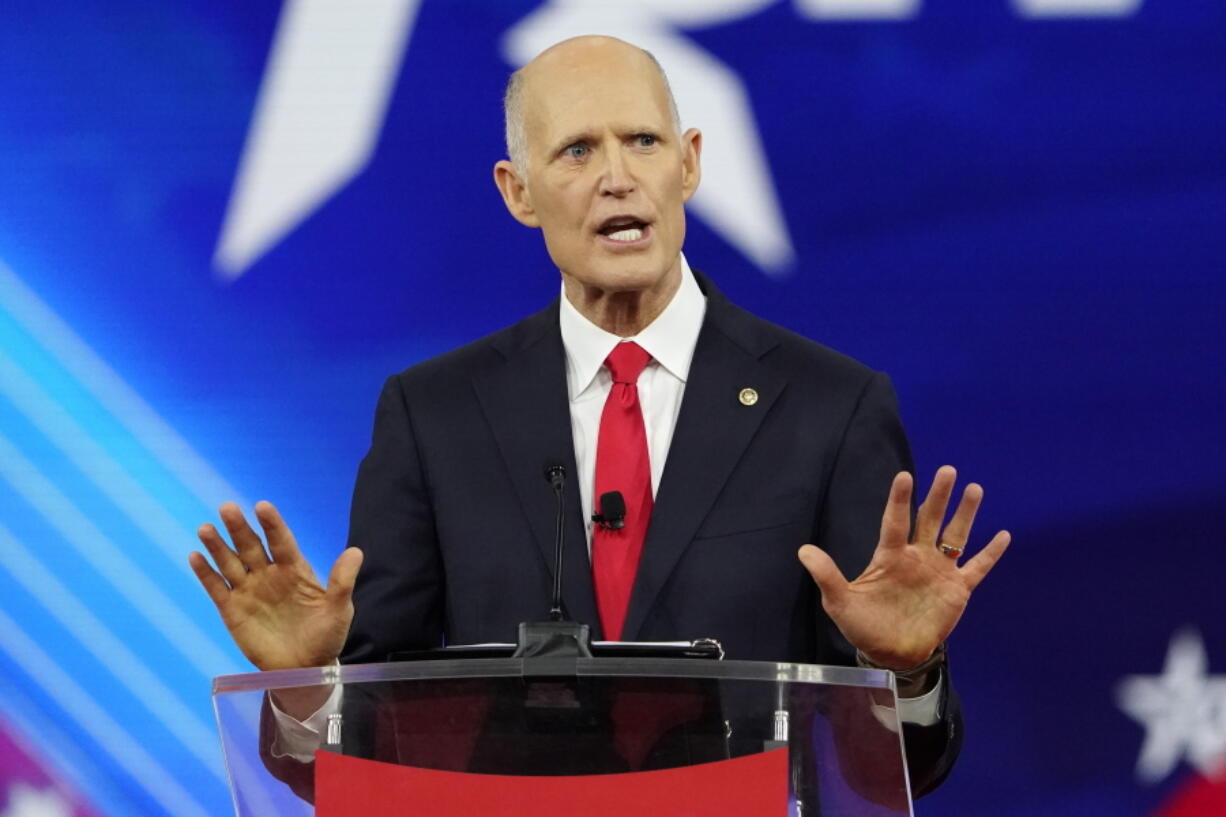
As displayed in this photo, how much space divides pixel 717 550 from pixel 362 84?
1411 mm

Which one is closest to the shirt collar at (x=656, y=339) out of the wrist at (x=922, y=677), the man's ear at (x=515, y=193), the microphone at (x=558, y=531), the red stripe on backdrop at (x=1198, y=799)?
the man's ear at (x=515, y=193)

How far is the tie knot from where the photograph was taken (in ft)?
7.65

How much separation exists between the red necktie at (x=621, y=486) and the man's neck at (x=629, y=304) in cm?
9

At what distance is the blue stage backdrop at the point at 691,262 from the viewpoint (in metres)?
3.00

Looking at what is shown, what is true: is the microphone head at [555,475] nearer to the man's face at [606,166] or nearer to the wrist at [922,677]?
the wrist at [922,677]

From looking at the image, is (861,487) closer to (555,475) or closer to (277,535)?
(555,475)

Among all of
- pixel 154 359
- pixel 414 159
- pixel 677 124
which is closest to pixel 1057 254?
pixel 677 124

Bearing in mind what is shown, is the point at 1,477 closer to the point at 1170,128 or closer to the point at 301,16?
the point at 301,16

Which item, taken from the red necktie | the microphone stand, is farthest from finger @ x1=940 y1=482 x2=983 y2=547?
the red necktie

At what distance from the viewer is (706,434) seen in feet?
7.33

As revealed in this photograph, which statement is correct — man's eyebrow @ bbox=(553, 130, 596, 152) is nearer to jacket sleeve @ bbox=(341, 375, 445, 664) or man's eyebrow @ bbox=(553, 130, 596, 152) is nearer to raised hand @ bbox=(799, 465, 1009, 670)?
jacket sleeve @ bbox=(341, 375, 445, 664)

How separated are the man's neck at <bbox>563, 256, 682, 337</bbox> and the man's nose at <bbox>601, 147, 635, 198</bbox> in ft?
0.45

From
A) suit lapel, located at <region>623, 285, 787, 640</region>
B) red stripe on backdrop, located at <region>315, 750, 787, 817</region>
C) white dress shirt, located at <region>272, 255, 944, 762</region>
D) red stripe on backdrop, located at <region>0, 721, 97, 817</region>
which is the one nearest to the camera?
red stripe on backdrop, located at <region>315, 750, 787, 817</region>

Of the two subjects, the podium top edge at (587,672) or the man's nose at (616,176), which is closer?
the podium top edge at (587,672)
